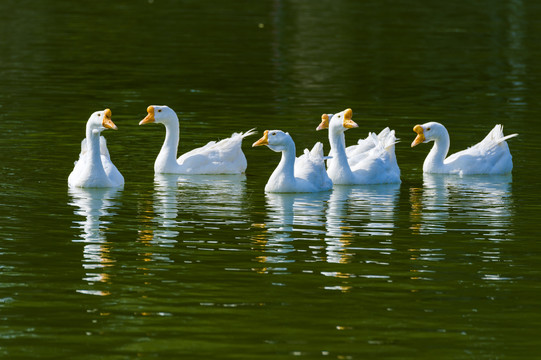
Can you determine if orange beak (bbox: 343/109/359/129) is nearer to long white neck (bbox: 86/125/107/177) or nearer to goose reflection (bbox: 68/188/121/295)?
goose reflection (bbox: 68/188/121/295)

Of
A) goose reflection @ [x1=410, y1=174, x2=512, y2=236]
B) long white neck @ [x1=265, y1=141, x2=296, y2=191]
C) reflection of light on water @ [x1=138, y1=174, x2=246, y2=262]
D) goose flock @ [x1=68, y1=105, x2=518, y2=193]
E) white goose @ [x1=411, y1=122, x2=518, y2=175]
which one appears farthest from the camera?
white goose @ [x1=411, y1=122, x2=518, y2=175]

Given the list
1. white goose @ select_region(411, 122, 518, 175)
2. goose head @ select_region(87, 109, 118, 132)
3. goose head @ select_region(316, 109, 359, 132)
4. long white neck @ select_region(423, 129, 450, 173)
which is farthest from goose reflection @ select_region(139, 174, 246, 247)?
white goose @ select_region(411, 122, 518, 175)

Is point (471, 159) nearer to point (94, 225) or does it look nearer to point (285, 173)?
point (285, 173)

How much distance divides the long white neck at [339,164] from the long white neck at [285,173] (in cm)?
116

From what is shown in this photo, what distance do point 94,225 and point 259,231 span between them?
2040 mm

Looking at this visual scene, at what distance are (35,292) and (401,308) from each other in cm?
346

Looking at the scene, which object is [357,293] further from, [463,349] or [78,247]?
[78,247]

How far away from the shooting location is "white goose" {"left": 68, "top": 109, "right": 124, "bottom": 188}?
1809 cm

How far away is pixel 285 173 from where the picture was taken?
1784cm

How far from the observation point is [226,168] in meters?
19.8

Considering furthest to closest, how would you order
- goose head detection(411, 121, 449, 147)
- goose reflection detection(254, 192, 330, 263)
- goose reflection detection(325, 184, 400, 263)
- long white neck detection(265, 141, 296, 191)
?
goose head detection(411, 121, 449, 147)
long white neck detection(265, 141, 296, 191)
goose reflection detection(325, 184, 400, 263)
goose reflection detection(254, 192, 330, 263)

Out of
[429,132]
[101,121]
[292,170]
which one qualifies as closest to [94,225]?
[101,121]

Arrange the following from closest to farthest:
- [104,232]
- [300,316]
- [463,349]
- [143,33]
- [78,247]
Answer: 1. [463,349]
2. [300,316]
3. [78,247]
4. [104,232]
5. [143,33]

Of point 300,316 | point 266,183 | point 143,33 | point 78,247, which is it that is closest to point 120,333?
point 300,316
